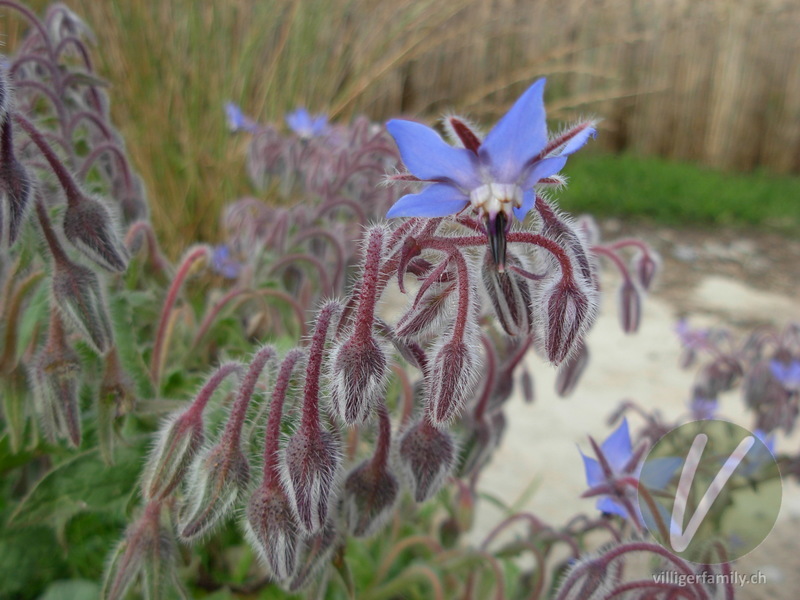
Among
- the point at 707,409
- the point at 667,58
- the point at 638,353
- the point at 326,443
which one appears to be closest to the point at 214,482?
the point at 326,443

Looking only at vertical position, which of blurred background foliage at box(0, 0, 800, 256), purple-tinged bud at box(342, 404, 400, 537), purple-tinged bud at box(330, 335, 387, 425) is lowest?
purple-tinged bud at box(342, 404, 400, 537)

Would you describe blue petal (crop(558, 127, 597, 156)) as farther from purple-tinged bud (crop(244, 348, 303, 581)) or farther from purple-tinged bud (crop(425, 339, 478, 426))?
purple-tinged bud (crop(244, 348, 303, 581))

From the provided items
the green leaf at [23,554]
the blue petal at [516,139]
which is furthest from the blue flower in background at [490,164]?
the green leaf at [23,554]

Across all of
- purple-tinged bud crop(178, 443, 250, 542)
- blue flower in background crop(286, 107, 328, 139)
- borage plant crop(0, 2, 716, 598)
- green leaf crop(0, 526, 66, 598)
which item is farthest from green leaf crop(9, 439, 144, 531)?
blue flower in background crop(286, 107, 328, 139)

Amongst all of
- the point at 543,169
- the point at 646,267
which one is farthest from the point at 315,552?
the point at 646,267

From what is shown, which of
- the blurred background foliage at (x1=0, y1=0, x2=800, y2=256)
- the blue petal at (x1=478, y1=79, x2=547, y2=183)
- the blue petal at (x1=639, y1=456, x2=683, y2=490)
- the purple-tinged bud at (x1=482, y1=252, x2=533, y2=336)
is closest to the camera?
the blue petal at (x1=478, y1=79, x2=547, y2=183)

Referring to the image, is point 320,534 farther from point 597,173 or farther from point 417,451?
point 597,173

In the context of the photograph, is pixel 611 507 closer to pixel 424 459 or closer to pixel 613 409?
pixel 424 459
